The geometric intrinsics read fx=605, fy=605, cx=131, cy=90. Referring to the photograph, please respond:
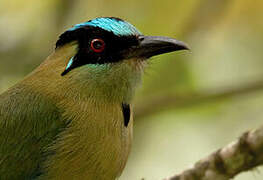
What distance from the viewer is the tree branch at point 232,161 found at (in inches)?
175

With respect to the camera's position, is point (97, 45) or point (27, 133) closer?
point (27, 133)

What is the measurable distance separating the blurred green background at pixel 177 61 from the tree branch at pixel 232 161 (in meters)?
2.13

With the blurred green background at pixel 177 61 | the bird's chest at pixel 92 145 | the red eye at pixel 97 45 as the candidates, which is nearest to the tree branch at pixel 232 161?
the bird's chest at pixel 92 145

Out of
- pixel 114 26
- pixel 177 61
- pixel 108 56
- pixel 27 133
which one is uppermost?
pixel 114 26

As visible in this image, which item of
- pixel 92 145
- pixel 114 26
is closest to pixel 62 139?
pixel 92 145

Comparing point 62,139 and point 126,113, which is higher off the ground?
point 126,113

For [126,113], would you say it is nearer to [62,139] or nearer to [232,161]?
[62,139]

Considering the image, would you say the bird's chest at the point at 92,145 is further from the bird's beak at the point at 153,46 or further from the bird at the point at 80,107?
the bird's beak at the point at 153,46

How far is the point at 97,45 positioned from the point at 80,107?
20.6 inches

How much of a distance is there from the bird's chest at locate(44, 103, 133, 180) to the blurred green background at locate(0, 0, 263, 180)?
201cm

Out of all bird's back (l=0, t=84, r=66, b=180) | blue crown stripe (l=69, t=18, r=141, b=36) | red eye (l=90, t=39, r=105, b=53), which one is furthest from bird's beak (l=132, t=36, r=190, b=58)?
bird's back (l=0, t=84, r=66, b=180)

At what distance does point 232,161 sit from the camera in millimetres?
4570

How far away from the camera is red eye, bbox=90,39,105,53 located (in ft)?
16.0

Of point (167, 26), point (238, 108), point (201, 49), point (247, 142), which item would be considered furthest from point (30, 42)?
point (247, 142)
